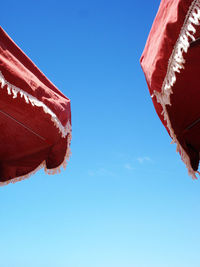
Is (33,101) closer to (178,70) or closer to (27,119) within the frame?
(27,119)

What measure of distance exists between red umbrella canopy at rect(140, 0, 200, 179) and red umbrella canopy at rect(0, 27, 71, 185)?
31.0 inches

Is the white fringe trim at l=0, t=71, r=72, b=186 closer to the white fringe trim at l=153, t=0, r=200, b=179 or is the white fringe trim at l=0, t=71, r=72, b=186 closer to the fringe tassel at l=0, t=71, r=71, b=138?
the fringe tassel at l=0, t=71, r=71, b=138

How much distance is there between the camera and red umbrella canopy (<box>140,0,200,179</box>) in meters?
1.21

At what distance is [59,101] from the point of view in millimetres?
2172

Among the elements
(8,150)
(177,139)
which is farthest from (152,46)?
(8,150)

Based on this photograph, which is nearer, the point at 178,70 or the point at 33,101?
the point at 178,70

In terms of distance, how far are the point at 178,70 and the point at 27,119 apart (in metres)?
1.30

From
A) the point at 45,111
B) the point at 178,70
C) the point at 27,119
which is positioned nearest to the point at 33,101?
the point at 45,111

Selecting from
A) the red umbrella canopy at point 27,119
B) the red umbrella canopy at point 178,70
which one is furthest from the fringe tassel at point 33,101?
the red umbrella canopy at point 178,70

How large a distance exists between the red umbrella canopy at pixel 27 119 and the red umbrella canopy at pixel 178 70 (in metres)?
0.79

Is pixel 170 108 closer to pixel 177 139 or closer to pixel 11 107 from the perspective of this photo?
pixel 177 139

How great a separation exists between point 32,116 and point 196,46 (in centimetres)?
127

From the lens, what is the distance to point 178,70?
128cm

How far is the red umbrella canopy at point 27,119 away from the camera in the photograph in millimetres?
1841
